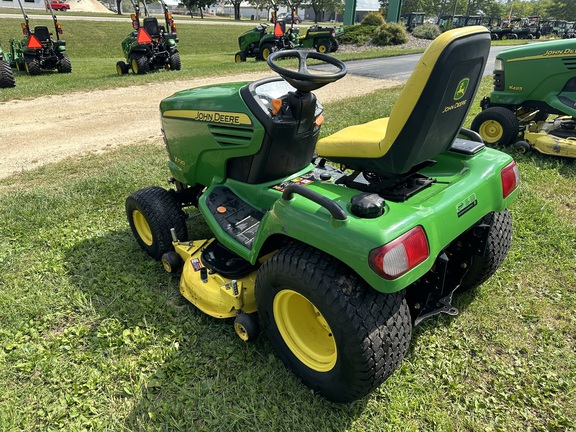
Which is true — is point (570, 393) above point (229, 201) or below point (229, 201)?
below

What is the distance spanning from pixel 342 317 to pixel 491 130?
4.95 meters

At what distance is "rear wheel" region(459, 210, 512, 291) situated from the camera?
2473mm

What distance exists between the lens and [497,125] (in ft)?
18.3

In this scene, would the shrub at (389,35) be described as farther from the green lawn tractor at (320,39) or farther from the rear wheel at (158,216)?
the rear wheel at (158,216)

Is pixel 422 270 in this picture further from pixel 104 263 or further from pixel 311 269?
pixel 104 263

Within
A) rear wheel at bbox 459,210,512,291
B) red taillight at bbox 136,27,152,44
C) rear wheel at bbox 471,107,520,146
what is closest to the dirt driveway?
red taillight at bbox 136,27,152,44

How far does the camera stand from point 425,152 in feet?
6.56

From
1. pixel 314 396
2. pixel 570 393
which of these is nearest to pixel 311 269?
pixel 314 396

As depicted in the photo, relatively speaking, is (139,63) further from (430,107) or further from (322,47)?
(430,107)

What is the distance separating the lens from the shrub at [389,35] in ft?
74.7

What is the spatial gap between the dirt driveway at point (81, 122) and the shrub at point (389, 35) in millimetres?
13407

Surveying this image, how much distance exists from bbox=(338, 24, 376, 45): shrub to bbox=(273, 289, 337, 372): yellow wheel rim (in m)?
23.0

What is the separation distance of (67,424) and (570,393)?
254cm

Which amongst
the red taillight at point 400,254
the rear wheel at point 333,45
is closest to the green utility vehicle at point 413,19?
the rear wheel at point 333,45
